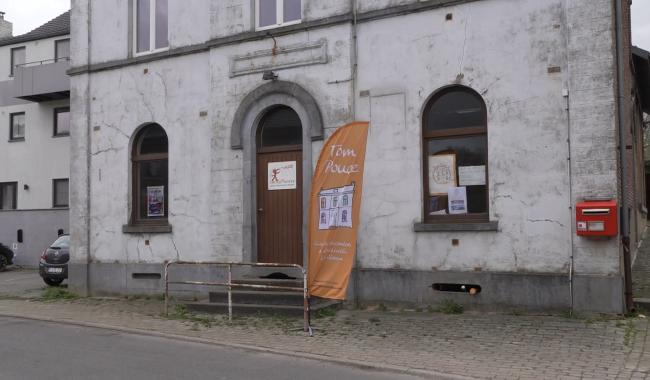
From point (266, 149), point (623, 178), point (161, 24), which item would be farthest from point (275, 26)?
point (623, 178)

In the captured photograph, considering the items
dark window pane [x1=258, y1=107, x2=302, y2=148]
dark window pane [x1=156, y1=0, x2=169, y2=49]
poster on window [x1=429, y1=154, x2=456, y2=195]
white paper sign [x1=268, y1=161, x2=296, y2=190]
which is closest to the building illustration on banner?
poster on window [x1=429, y1=154, x2=456, y2=195]

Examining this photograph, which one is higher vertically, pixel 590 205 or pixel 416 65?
pixel 416 65

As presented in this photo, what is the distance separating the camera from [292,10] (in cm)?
1283

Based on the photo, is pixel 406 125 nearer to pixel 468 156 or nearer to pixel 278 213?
pixel 468 156

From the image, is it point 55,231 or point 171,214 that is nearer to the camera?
point 171,214

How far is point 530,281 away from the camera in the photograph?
1025cm

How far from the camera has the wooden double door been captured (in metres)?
12.6

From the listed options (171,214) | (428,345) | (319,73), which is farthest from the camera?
(171,214)

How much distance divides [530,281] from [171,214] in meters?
7.64

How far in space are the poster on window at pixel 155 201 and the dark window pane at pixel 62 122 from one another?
13097mm

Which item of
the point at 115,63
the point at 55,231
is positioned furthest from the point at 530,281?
the point at 55,231

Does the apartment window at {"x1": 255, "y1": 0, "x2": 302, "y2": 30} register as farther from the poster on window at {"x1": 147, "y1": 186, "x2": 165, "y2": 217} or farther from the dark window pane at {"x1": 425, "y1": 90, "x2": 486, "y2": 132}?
the poster on window at {"x1": 147, "y1": 186, "x2": 165, "y2": 217}

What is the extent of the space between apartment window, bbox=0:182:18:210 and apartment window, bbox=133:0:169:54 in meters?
15.0

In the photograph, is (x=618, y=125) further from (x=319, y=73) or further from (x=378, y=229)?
(x=319, y=73)
